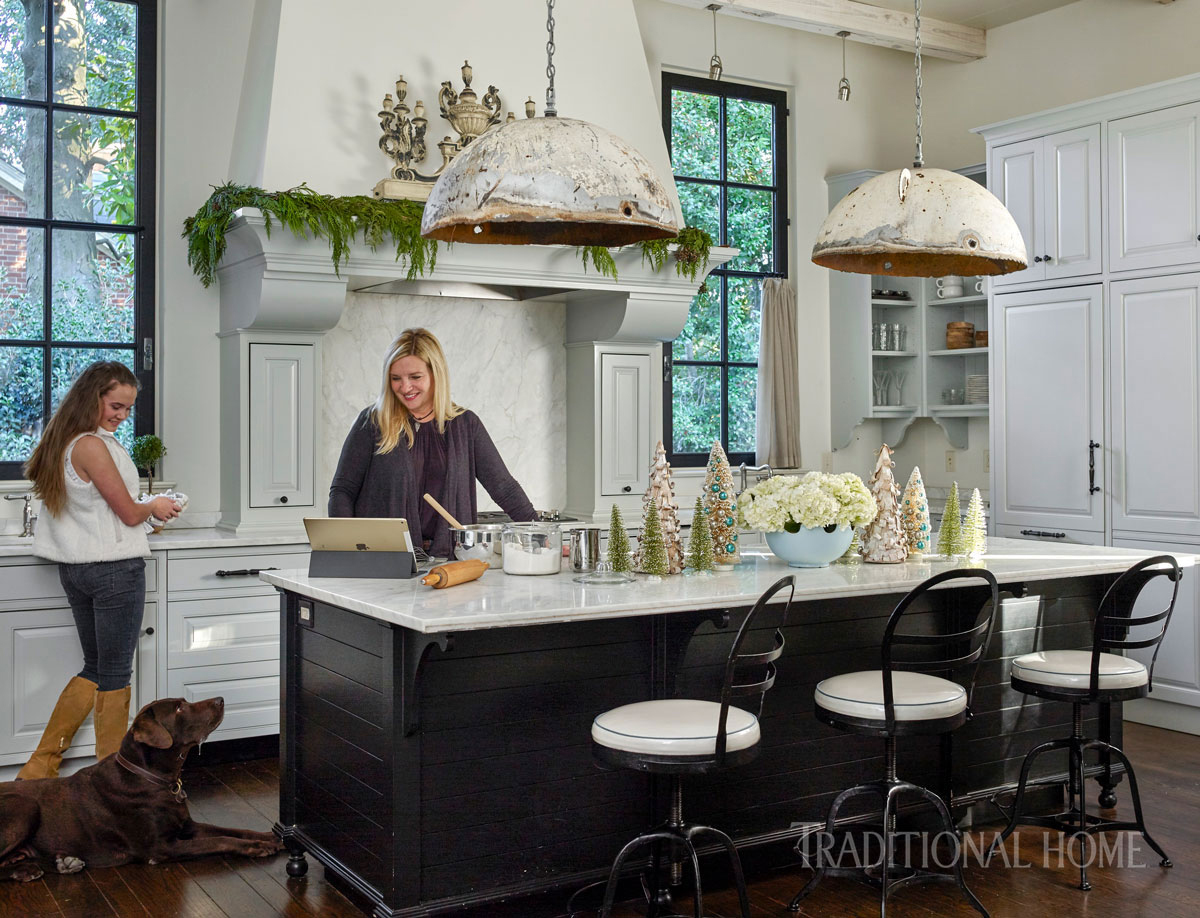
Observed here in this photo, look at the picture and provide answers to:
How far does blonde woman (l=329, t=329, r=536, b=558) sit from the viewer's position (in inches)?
154

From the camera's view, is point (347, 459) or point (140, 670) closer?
point (347, 459)

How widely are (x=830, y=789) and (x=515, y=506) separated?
1.38 metres

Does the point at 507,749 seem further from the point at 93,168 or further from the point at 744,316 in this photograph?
the point at 744,316

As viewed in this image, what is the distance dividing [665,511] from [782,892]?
114cm

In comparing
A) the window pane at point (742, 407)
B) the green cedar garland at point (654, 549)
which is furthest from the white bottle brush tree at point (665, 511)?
the window pane at point (742, 407)

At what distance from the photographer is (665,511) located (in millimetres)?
3539

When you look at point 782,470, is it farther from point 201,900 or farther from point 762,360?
point 201,900

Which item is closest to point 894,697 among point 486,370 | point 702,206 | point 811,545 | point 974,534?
point 811,545

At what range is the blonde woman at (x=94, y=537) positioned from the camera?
413cm

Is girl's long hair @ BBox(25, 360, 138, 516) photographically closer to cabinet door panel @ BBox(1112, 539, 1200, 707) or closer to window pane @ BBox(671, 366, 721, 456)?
window pane @ BBox(671, 366, 721, 456)

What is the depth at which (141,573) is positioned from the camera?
432 cm

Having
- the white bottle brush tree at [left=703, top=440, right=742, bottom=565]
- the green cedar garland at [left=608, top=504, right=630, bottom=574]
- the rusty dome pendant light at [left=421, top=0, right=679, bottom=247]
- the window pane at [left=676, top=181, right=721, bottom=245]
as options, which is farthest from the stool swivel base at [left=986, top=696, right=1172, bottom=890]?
the window pane at [left=676, top=181, right=721, bottom=245]

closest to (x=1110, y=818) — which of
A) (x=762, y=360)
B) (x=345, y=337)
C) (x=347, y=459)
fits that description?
(x=347, y=459)

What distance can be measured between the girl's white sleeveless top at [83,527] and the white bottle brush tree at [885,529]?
8.44 ft
